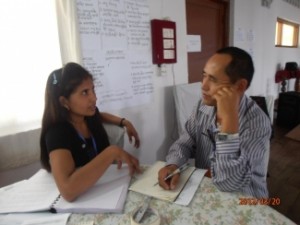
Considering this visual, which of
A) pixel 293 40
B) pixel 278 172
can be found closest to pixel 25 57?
pixel 278 172

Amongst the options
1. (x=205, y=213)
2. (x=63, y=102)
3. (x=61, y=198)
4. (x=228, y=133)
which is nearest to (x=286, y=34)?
(x=228, y=133)

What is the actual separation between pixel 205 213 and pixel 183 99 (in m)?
1.60

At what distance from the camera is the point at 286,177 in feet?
7.81

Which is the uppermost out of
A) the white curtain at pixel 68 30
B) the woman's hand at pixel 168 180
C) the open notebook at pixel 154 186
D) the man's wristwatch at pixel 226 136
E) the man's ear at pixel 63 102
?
the white curtain at pixel 68 30

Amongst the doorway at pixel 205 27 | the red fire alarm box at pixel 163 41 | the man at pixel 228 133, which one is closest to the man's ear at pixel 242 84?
the man at pixel 228 133

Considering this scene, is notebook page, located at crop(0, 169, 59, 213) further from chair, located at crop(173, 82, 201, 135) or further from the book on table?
chair, located at crop(173, 82, 201, 135)

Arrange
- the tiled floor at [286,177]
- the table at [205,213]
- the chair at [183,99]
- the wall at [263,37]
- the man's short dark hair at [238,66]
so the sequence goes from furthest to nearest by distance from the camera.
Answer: the wall at [263,37] → the chair at [183,99] → the tiled floor at [286,177] → the man's short dark hair at [238,66] → the table at [205,213]

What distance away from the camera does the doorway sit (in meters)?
2.61

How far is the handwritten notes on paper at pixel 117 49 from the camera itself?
1646 millimetres

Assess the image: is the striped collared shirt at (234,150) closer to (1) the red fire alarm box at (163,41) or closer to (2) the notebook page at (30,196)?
(2) the notebook page at (30,196)

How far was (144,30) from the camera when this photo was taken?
1998 millimetres

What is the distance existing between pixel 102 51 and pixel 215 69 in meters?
0.95

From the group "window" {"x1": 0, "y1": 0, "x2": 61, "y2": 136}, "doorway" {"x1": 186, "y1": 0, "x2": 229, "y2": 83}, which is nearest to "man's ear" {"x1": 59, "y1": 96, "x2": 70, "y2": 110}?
"window" {"x1": 0, "y1": 0, "x2": 61, "y2": 136}

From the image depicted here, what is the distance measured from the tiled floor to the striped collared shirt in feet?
2.24
